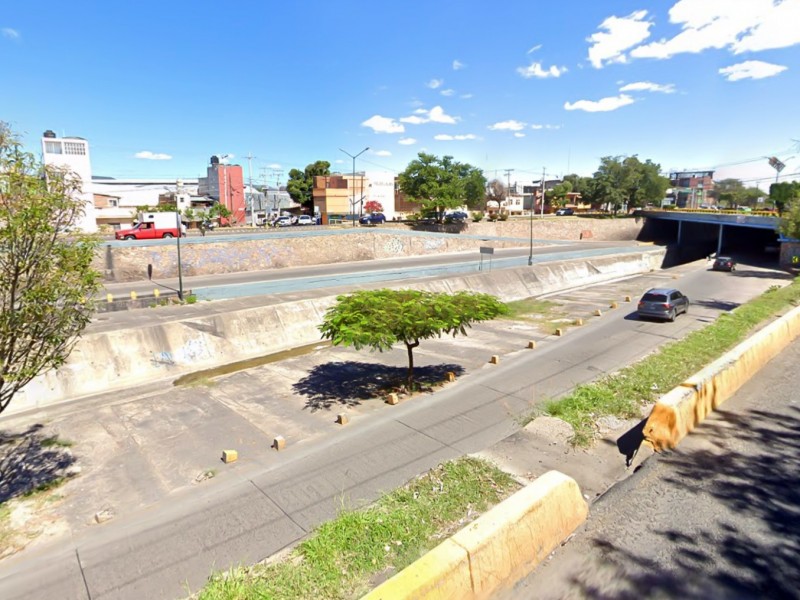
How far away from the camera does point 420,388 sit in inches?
717

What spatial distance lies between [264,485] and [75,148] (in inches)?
2515

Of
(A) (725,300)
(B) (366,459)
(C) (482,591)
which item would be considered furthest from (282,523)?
(A) (725,300)

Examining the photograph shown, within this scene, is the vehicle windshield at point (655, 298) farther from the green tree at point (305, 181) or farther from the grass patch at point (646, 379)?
the green tree at point (305, 181)

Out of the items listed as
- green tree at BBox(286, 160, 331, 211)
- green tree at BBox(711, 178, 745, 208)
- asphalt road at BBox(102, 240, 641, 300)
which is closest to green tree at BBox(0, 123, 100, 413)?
asphalt road at BBox(102, 240, 641, 300)

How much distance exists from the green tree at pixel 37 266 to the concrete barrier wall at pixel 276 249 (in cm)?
2222

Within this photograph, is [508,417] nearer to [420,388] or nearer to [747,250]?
[420,388]

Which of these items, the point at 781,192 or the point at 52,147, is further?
the point at 781,192

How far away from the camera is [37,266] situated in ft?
29.0

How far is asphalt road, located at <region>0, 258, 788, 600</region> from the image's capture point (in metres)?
8.48

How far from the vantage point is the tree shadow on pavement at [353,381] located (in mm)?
17562

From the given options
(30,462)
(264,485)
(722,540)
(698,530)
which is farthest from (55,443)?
(722,540)

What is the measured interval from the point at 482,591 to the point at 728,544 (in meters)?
2.48

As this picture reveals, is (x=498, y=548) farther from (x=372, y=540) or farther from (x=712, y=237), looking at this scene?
(x=712, y=237)

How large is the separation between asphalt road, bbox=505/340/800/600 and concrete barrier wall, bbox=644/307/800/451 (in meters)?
0.23
